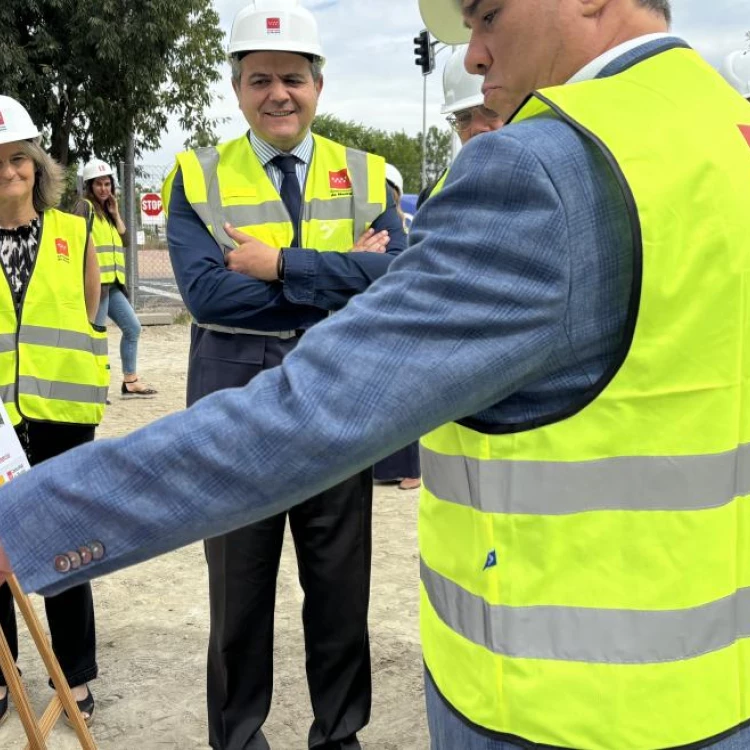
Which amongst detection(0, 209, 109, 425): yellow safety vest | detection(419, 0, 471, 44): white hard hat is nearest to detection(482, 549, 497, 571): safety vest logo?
detection(419, 0, 471, 44): white hard hat

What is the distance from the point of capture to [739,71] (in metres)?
4.96

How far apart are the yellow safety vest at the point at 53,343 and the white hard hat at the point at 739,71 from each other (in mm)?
3673

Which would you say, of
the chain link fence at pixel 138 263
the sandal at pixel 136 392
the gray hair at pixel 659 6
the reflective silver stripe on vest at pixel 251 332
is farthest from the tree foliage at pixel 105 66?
the gray hair at pixel 659 6

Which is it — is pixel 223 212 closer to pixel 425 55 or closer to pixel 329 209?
pixel 329 209

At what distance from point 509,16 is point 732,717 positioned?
952 mm

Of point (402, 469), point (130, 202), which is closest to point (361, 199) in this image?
point (402, 469)

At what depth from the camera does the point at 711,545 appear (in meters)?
1.06

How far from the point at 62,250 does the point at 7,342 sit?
41 cm

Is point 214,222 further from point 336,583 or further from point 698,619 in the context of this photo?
point 698,619

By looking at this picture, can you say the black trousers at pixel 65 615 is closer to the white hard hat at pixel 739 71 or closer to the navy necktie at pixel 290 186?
the navy necktie at pixel 290 186

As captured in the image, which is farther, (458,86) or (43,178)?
(458,86)

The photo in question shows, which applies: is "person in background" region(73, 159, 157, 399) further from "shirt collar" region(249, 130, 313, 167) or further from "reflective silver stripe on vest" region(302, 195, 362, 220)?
"reflective silver stripe on vest" region(302, 195, 362, 220)

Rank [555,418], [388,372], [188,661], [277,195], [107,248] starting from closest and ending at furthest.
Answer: [388,372], [555,418], [277,195], [188,661], [107,248]

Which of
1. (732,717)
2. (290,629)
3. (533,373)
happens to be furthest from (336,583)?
(533,373)
